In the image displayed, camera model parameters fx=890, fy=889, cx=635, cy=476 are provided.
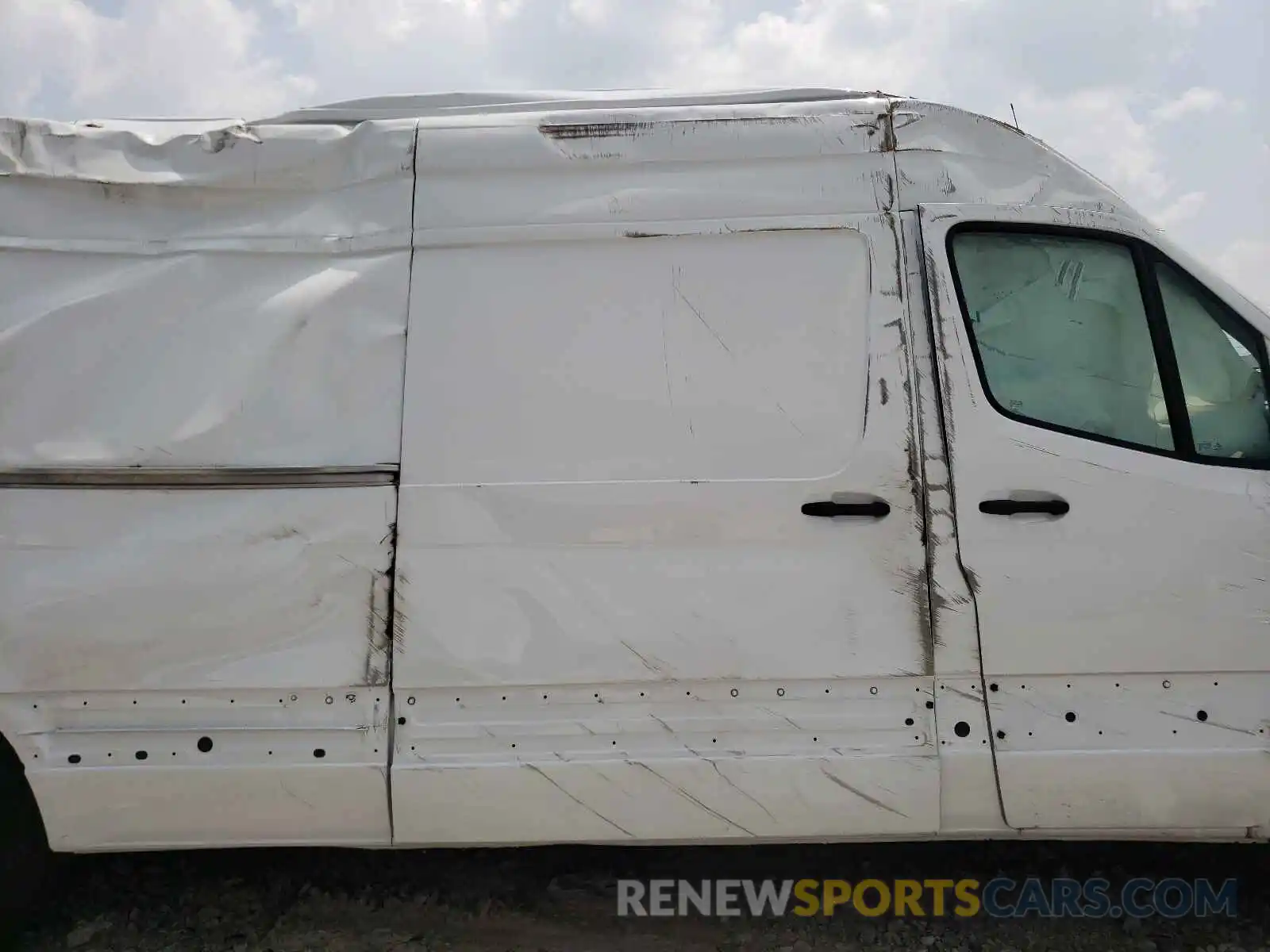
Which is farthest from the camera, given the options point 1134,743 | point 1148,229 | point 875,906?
point 875,906

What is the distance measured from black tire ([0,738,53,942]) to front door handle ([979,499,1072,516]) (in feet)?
9.08

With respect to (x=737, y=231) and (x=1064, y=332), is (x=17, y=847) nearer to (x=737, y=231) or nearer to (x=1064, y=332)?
(x=737, y=231)

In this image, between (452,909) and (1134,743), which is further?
(452,909)

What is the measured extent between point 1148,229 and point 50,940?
13.1 ft

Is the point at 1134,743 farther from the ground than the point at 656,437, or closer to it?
closer to it

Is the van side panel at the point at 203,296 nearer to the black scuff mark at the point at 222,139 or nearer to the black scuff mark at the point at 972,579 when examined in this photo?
the black scuff mark at the point at 222,139

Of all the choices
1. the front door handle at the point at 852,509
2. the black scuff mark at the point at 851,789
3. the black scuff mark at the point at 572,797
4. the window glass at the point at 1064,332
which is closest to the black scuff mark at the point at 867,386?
the front door handle at the point at 852,509

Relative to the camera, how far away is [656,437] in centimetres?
248

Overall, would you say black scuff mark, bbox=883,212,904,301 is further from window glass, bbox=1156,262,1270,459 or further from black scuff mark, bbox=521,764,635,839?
black scuff mark, bbox=521,764,635,839

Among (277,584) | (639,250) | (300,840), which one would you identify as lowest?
(300,840)

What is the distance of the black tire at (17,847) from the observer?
8.14 feet

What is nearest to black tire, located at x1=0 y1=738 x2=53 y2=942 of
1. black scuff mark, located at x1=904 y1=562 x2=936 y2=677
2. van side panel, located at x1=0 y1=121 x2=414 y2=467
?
van side panel, located at x1=0 y1=121 x2=414 y2=467

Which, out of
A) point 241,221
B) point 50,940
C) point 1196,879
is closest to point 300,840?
point 50,940

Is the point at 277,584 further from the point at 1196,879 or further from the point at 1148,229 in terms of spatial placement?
the point at 1196,879
